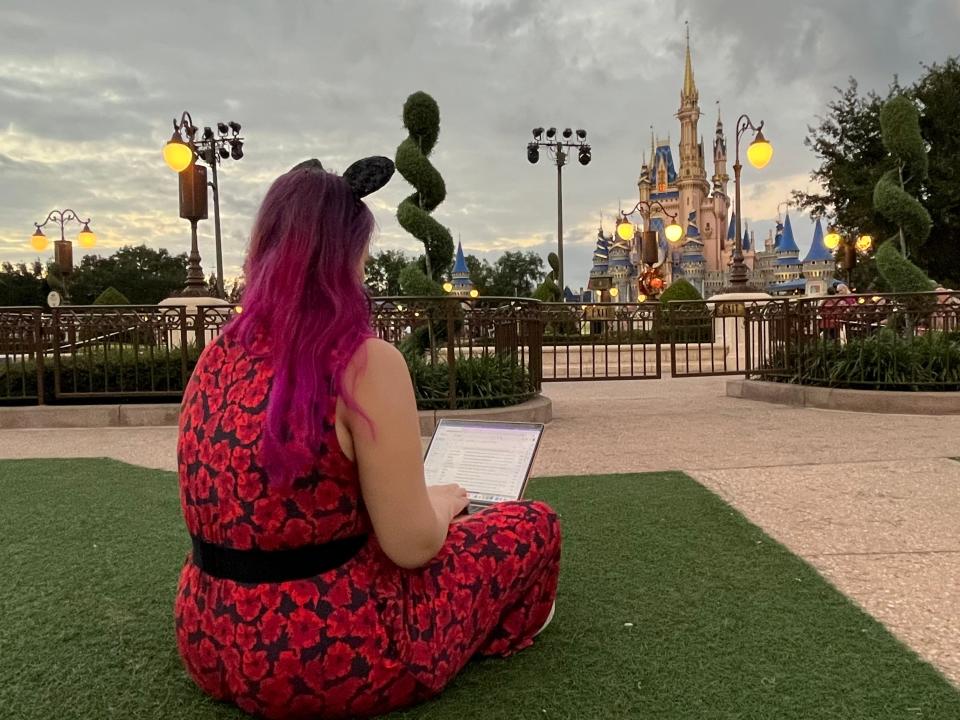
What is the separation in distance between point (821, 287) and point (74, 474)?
34.3 m

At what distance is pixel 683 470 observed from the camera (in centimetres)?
548

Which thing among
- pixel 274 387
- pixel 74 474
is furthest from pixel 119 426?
pixel 274 387

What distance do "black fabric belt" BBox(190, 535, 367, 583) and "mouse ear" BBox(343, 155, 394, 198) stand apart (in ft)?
2.98

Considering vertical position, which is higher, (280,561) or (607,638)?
(280,561)

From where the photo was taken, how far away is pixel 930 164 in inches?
859

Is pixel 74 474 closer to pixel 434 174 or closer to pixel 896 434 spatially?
pixel 434 174

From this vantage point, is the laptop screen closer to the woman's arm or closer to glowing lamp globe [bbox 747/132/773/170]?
the woman's arm

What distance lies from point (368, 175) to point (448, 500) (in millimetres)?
997

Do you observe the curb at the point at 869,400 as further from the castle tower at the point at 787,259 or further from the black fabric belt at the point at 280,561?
the castle tower at the point at 787,259

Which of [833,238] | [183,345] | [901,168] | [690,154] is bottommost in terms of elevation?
[183,345]

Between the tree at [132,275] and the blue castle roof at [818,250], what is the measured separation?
57994mm

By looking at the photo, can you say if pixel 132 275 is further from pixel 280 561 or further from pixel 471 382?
pixel 280 561

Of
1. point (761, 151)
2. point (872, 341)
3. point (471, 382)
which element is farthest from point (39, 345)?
point (761, 151)

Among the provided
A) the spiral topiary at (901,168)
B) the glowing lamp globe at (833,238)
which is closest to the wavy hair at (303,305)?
the spiral topiary at (901,168)
